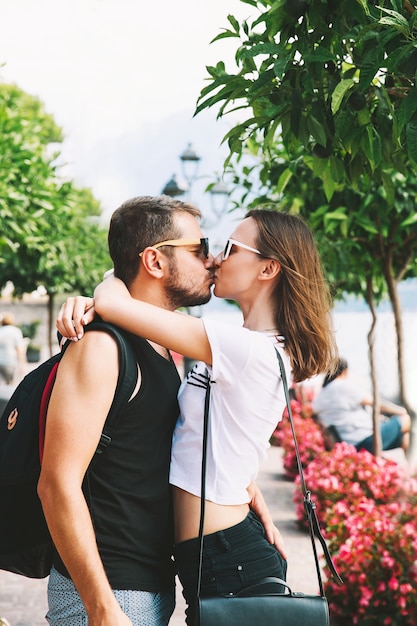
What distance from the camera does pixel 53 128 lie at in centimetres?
4756

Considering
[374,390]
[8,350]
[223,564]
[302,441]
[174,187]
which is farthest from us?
[8,350]

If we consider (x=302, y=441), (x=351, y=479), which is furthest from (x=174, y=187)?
(x=351, y=479)

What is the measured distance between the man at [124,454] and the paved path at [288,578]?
141 inches

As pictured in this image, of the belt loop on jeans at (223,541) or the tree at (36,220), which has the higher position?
the tree at (36,220)

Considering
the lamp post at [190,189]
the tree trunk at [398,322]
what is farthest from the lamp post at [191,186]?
the tree trunk at [398,322]

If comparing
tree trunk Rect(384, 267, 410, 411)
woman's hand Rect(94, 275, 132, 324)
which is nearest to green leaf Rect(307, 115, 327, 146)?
woman's hand Rect(94, 275, 132, 324)

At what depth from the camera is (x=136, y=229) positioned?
2471mm

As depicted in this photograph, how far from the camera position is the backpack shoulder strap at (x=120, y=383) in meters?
2.14

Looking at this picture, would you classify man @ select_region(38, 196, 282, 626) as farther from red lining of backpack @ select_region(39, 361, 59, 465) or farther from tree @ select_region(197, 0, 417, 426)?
tree @ select_region(197, 0, 417, 426)

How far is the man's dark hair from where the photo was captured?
8.07 feet

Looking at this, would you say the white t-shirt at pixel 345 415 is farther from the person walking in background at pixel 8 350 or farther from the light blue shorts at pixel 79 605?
the light blue shorts at pixel 79 605

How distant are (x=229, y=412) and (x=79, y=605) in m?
0.64

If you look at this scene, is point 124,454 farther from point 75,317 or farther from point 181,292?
point 181,292

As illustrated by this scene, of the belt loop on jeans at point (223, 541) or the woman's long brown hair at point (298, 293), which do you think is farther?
the woman's long brown hair at point (298, 293)
